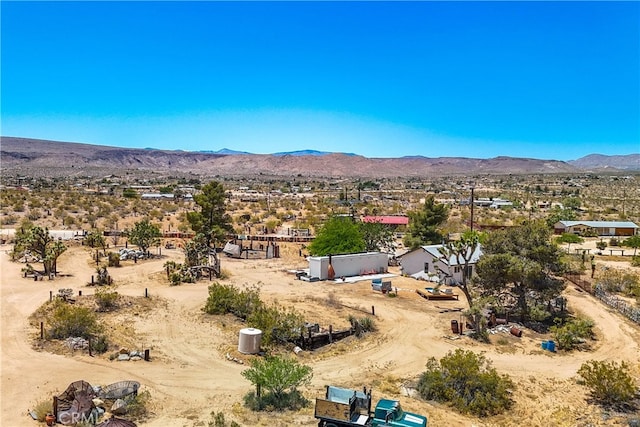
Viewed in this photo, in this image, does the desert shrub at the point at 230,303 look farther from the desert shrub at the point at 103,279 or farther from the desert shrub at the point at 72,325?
the desert shrub at the point at 103,279

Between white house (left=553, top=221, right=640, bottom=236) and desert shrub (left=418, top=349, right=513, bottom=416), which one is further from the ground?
white house (left=553, top=221, right=640, bottom=236)

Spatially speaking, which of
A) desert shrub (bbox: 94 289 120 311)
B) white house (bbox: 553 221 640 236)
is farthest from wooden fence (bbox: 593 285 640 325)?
desert shrub (bbox: 94 289 120 311)

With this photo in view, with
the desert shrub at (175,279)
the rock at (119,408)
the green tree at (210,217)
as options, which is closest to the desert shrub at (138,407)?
the rock at (119,408)

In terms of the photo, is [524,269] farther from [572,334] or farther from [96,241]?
[96,241]

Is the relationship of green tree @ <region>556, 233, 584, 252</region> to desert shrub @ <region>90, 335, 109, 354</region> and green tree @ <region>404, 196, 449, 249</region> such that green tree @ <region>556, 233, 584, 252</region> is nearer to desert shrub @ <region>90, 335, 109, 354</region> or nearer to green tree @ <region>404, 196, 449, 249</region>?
green tree @ <region>404, 196, 449, 249</region>

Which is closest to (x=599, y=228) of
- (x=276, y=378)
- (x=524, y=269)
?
(x=524, y=269)

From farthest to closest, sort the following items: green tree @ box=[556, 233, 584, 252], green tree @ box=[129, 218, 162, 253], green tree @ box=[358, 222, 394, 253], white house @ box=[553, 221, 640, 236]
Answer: white house @ box=[553, 221, 640, 236]
green tree @ box=[556, 233, 584, 252]
green tree @ box=[358, 222, 394, 253]
green tree @ box=[129, 218, 162, 253]

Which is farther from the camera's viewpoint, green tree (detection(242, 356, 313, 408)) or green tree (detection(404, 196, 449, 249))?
green tree (detection(404, 196, 449, 249))
